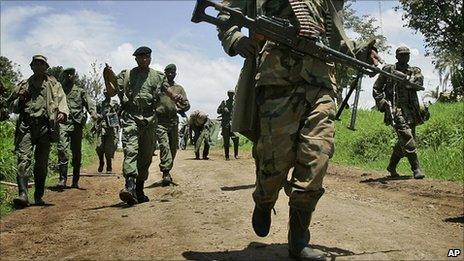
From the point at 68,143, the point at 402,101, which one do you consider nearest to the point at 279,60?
the point at 402,101

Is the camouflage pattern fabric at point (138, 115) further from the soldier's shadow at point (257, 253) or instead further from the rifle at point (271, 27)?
the rifle at point (271, 27)

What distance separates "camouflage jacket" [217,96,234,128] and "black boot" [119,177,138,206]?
1064 cm

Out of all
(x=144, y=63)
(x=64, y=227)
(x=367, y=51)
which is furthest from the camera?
(x=144, y=63)

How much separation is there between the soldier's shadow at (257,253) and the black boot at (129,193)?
3100 millimetres

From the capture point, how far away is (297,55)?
12.6 ft

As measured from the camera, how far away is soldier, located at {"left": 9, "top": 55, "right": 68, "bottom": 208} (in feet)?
25.6

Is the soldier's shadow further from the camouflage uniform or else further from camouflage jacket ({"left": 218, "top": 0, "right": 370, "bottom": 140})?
the camouflage uniform

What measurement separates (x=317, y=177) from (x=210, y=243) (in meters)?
1.30

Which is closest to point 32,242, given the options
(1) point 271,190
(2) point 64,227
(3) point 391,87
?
(2) point 64,227

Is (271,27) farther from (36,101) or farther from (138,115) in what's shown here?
(36,101)

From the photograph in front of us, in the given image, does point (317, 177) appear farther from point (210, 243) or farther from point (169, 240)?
point (169, 240)

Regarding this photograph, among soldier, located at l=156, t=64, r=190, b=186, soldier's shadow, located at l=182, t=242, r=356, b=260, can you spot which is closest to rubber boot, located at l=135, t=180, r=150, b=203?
soldier, located at l=156, t=64, r=190, b=186

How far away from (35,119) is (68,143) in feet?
8.39

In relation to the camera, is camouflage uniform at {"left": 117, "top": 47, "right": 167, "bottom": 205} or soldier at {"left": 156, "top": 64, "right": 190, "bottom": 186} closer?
camouflage uniform at {"left": 117, "top": 47, "right": 167, "bottom": 205}
